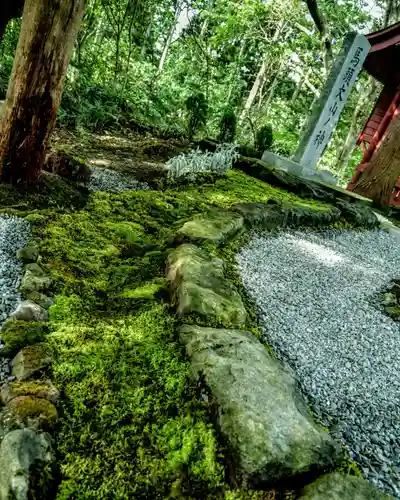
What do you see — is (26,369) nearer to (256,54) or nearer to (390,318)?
(390,318)

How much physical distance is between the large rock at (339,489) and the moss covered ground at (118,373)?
0.09 m

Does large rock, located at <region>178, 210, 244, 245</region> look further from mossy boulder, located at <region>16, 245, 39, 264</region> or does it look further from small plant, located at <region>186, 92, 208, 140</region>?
small plant, located at <region>186, 92, 208, 140</region>

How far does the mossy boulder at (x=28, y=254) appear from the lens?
2.11m

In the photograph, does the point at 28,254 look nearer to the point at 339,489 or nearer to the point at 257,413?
the point at 257,413

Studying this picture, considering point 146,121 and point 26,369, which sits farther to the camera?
point 146,121

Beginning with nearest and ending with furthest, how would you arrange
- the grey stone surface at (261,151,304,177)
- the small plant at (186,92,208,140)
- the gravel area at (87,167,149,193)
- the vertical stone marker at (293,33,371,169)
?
the gravel area at (87,167,149,193) < the vertical stone marker at (293,33,371,169) < the grey stone surface at (261,151,304,177) < the small plant at (186,92,208,140)

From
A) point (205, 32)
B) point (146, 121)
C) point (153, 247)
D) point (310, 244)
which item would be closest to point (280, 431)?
point (153, 247)

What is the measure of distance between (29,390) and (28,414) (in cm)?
11

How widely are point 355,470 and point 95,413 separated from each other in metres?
0.96

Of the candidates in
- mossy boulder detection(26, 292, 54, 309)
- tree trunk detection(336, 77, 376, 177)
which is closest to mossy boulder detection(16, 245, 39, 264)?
mossy boulder detection(26, 292, 54, 309)

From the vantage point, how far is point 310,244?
3918mm

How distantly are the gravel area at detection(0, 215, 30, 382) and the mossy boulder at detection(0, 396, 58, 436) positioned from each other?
0.62ft

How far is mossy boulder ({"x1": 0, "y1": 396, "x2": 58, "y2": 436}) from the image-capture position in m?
1.14

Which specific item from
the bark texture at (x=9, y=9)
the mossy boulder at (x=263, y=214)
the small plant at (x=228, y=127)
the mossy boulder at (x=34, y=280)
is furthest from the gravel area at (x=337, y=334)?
the small plant at (x=228, y=127)
